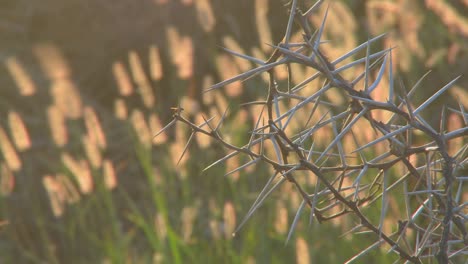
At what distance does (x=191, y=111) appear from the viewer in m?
2.13

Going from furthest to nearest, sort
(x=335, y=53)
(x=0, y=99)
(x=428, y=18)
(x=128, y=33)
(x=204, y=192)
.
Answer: (x=128, y=33)
(x=0, y=99)
(x=428, y=18)
(x=204, y=192)
(x=335, y=53)

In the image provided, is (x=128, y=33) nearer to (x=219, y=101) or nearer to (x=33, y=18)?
(x=33, y=18)

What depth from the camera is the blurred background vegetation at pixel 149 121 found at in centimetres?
189

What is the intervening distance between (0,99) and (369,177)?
1488 millimetres

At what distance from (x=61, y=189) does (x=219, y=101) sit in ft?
1.37

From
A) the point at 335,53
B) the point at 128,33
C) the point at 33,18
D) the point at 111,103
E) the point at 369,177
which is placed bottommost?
the point at 369,177

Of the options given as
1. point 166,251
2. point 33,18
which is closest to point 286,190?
point 166,251

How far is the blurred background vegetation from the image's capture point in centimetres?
189

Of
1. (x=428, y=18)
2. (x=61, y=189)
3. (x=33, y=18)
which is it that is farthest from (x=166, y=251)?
(x=33, y=18)

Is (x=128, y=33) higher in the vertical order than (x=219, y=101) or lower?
higher

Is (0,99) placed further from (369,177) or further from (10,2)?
(369,177)

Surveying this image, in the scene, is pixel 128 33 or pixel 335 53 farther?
pixel 128 33

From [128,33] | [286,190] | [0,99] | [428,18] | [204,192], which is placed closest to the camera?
[286,190]

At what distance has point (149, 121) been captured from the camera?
2631 mm
